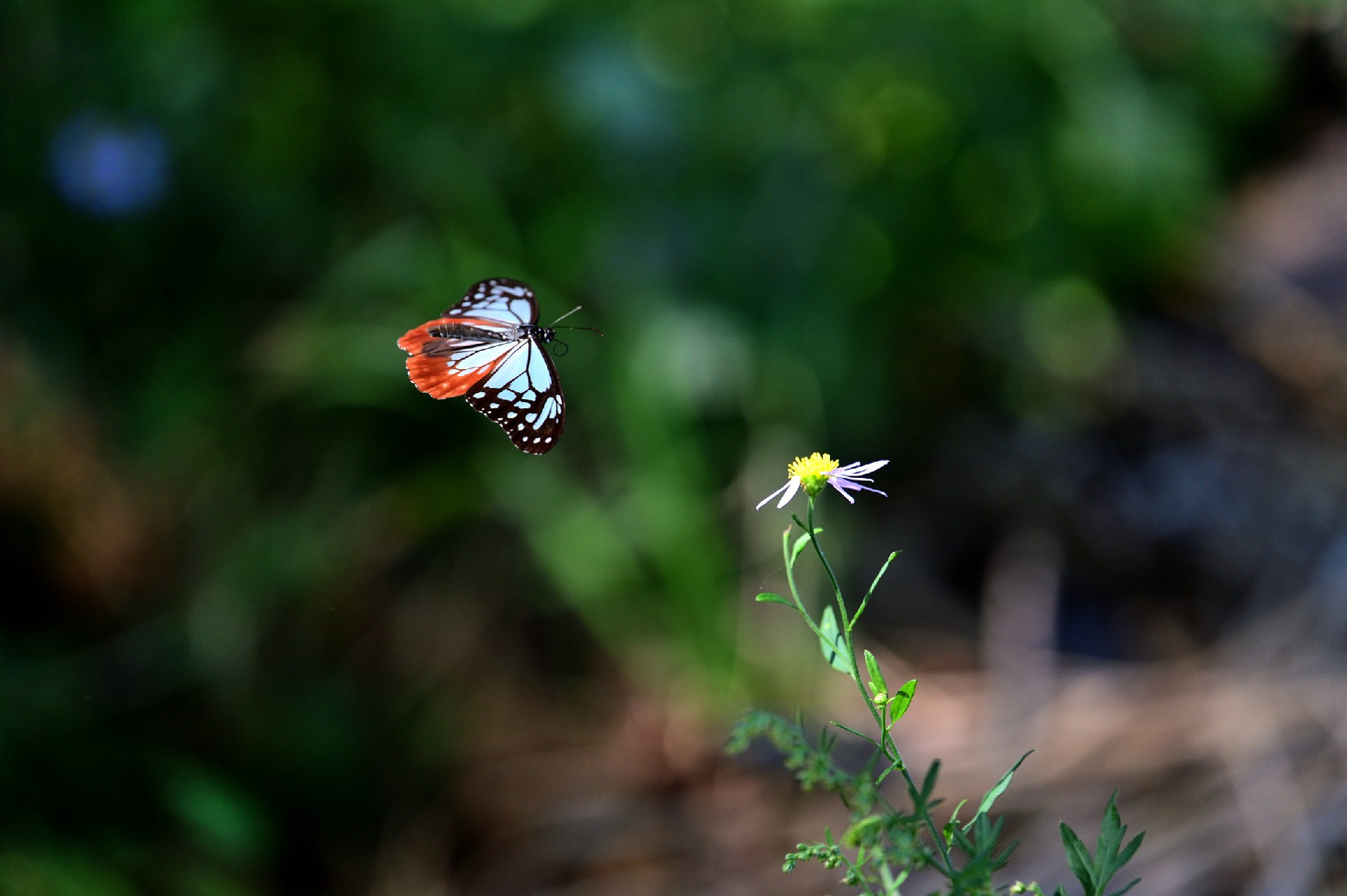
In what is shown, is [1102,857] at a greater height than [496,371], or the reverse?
[496,371]

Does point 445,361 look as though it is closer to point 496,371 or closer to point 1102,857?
A: point 496,371

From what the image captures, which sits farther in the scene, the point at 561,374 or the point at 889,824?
the point at 561,374

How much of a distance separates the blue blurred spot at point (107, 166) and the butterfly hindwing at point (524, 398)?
144 cm

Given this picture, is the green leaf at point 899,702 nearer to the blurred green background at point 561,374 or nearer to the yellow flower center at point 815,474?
the yellow flower center at point 815,474

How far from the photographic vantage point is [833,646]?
403 millimetres

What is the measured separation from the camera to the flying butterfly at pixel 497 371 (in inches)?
17.4

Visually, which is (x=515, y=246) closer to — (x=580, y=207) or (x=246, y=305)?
(x=580, y=207)

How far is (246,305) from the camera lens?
5.68 ft

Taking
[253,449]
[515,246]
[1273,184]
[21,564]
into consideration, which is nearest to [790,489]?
[515,246]

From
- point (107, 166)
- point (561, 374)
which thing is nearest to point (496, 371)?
point (561, 374)

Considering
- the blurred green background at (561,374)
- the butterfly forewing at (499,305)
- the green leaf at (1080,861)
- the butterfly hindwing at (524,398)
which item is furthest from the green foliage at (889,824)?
the blurred green background at (561,374)

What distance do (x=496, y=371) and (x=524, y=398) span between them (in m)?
0.02

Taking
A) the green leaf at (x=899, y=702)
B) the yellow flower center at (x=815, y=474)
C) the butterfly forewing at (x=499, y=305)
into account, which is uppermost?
the butterfly forewing at (x=499, y=305)

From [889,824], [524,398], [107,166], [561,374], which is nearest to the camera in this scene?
[889,824]
